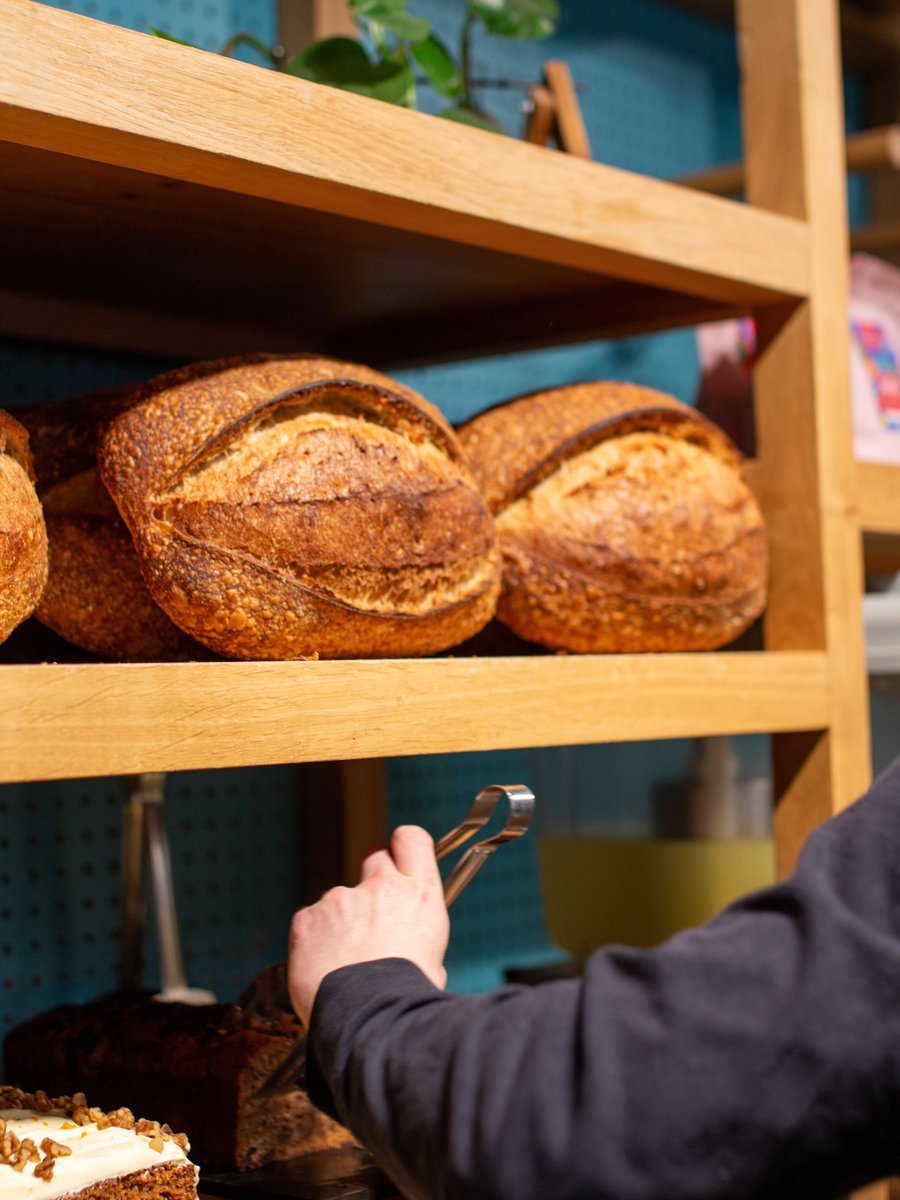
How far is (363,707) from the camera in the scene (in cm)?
100

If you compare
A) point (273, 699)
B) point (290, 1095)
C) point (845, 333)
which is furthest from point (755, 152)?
point (290, 1095)

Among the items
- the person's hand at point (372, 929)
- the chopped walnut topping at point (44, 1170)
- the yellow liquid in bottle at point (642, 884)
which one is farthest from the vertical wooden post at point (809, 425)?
the chopped walnut topping at point (44, 1170)

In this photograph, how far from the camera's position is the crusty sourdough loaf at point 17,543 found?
2.91 ft

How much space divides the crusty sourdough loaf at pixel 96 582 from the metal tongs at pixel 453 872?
0.82 feet

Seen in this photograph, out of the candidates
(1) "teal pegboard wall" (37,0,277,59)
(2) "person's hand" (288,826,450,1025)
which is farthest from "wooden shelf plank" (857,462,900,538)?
(1) "teal pegboard wall" (37,0,277,59)

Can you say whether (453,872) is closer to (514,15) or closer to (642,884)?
(642,884)

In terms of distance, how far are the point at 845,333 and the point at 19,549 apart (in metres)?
0.92

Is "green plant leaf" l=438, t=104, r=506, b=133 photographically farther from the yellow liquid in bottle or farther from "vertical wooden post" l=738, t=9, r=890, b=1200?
the yellow liquid in bottle

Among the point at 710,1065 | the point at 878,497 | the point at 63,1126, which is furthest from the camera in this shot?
the point at 878,497

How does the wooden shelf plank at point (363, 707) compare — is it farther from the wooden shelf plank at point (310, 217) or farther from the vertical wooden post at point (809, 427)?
the wooden shelf plank at point (310, 217)

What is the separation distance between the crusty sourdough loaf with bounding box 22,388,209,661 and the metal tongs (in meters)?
0.25

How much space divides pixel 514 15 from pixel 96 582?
2.83ft

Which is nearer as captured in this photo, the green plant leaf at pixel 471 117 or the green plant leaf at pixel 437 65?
the green plant leaf at pixel 471 117

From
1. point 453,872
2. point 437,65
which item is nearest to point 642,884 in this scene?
point 453,872
